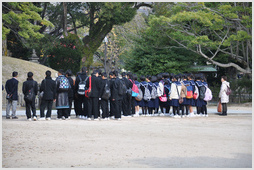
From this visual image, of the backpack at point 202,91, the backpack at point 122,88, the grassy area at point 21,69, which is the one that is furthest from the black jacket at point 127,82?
the grassy area at point 21,69

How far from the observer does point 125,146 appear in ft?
32.4

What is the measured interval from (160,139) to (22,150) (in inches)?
142

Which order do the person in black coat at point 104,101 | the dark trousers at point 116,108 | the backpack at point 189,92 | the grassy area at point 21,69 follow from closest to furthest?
1. the person in black coat at point 104,101
2. the dark trousers at point 116,108
3. the backpack at point 189,92
4. the grassy area at point 21,69

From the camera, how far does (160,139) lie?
1117 cm

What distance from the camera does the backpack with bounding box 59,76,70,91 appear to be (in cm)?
1675

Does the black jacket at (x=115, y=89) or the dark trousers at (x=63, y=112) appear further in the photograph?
the black jacket at (x=115, y=89)

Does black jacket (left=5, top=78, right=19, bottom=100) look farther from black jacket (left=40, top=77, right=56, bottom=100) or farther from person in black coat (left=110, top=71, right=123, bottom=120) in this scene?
person in black coat (left=110, top=71, right=123, bottom=120)

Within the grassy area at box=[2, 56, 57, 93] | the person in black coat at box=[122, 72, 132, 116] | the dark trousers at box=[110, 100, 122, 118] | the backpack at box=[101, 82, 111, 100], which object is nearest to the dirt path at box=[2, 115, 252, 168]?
the backpack at box=[101, 82, 111, 100]

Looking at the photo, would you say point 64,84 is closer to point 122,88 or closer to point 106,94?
point 106,94

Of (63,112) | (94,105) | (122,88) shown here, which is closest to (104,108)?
(94,105)

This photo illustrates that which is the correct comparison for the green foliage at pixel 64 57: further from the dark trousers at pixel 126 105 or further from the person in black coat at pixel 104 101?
the person in black coat at pixel 104 101

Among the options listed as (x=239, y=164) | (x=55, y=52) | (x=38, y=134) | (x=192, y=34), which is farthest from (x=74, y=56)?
(x=239, y=164)

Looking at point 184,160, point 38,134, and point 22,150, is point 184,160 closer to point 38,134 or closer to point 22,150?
point 22,150

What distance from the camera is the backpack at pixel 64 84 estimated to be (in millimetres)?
16750
